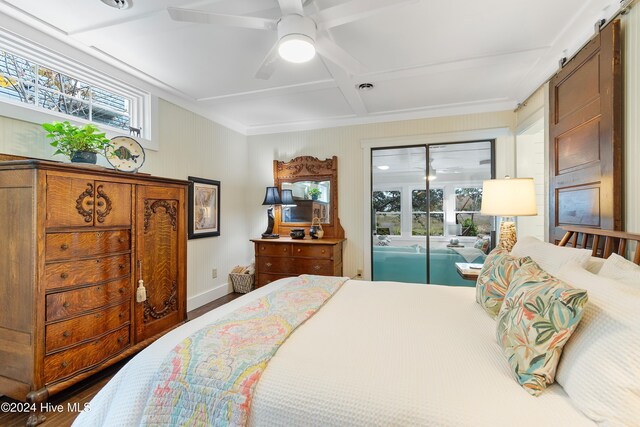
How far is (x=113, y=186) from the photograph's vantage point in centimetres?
201

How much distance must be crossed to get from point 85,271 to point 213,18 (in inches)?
69.3

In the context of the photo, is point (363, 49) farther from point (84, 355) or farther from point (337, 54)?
point (84, 355)

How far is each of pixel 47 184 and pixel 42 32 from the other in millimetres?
1323

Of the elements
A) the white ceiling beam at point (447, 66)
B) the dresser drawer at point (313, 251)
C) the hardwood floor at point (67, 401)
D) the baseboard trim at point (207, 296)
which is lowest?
the hardwood floor at point (67, 401)

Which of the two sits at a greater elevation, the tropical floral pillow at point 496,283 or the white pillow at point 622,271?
the white pillow at point 622,271

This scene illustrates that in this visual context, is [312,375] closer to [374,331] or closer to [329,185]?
[374,331]

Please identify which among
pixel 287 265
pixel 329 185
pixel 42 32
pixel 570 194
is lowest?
pixel 287 265

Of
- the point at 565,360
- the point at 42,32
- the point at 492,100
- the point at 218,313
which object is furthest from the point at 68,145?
the point at 492,100

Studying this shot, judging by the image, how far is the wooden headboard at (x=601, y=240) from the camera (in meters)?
1.42

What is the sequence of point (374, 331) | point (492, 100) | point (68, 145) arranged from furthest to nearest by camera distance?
point (492, 100), point (68, 145), point (374, 331)

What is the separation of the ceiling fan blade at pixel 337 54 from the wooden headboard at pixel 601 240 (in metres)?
1.77

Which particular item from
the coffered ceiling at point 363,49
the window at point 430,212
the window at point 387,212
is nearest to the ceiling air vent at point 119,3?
the coffered ceiling at point 363,49

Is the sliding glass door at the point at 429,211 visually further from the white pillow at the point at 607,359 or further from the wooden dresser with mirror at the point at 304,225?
the white pillow at the point at 607,359

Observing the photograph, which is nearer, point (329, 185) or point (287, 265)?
point (287, 265)
